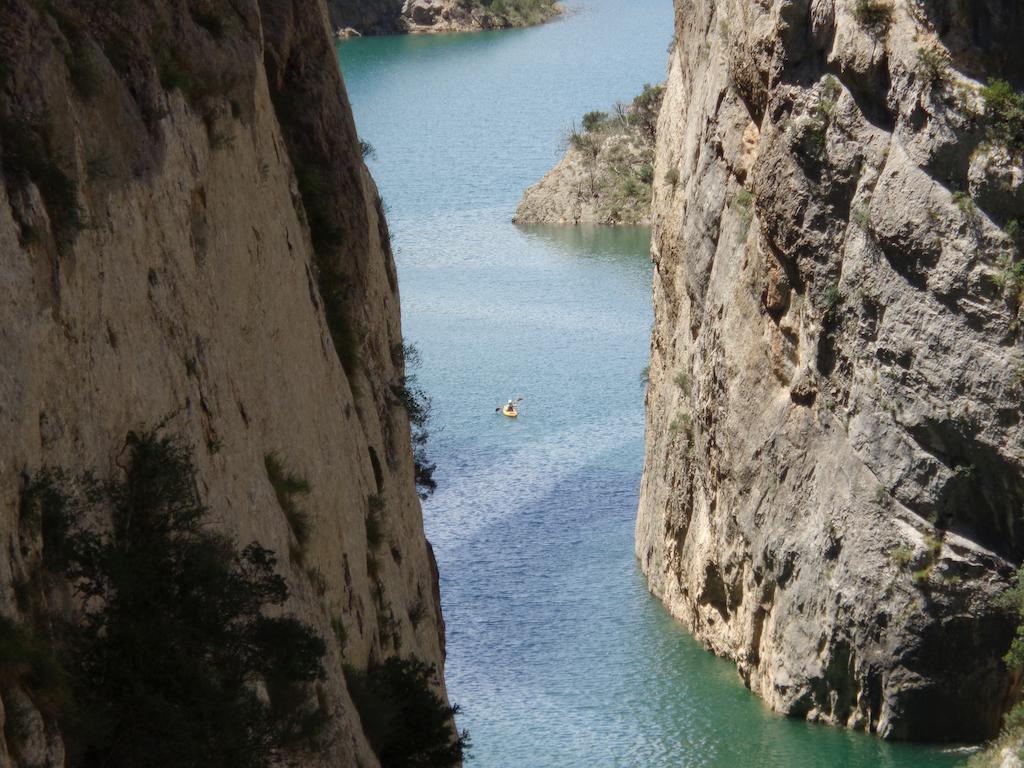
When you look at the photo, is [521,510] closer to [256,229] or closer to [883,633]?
[883,633]

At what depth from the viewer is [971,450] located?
33.1 meters

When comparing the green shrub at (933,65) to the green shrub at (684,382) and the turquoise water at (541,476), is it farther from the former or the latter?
the turquoise water at (541,476)

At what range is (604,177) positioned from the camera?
9281 centimetres

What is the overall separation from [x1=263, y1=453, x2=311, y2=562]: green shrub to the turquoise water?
16.5m

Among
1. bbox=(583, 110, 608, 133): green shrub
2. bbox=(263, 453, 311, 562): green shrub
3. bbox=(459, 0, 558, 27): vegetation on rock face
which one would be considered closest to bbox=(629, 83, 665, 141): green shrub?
bbox=(583, 110, 608, 133): green shrub

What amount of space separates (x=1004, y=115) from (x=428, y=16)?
132 meters

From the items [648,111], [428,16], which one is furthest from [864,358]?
[428,16]

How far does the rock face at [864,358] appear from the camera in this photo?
3234 centimetres

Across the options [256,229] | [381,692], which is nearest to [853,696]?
[381,692]

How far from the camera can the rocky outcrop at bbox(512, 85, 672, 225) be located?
298 feet

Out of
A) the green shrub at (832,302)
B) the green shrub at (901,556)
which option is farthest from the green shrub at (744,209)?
the green shrub at (901,556)

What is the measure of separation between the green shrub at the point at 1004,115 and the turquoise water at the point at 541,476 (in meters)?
12.2

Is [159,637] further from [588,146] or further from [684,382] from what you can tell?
[588,146]

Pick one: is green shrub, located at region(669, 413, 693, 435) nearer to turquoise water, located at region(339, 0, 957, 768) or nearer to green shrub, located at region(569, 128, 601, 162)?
turquoise water, located at region(339, 0, 957, 768)
